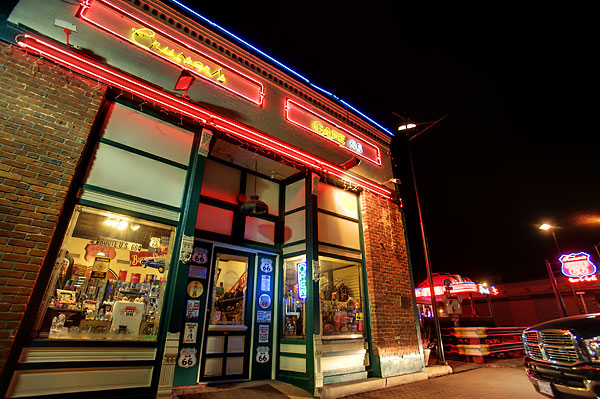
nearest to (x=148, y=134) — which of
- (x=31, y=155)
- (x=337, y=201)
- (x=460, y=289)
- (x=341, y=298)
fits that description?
(x=31, y=155)

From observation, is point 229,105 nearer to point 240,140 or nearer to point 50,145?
point 240,140

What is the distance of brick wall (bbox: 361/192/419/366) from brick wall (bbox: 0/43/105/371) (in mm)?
7329

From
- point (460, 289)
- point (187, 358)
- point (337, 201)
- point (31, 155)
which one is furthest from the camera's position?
point (460, 289)

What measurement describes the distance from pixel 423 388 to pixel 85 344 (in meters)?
7.26

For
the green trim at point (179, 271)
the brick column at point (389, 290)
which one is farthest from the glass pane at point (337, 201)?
the green trim at point (179, 271)

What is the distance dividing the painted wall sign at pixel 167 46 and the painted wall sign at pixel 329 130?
118 cm

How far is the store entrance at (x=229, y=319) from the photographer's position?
6367 mm

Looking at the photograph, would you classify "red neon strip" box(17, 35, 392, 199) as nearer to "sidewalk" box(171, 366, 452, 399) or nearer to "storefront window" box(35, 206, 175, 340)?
"storefront window" box(35, 206, 175, 340)

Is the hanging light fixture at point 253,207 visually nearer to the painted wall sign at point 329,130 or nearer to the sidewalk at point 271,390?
the painted wall sign at point 329,130

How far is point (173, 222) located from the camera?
18.7 feet

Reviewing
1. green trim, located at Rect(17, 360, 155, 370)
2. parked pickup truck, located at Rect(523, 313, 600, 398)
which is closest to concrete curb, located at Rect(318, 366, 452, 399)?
parked pickup truck, located at Rect(523, 313, 600, 398)

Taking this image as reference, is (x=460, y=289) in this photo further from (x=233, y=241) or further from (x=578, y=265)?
(x=233, y=241)

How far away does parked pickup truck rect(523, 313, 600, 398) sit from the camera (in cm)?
444

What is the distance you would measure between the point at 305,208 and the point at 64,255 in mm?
5126
